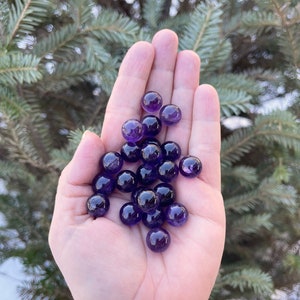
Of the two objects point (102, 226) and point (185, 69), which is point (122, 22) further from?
point (102, 226)

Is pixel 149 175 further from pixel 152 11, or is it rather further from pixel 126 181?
pixel 152 11

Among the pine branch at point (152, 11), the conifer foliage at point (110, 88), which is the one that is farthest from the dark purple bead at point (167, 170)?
the pine branch at point (152, 11)

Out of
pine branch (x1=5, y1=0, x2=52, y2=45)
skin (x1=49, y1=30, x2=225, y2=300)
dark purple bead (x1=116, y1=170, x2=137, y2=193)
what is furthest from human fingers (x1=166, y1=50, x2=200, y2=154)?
pine branch (x1=5, y1=0, x2=52, y2=45)

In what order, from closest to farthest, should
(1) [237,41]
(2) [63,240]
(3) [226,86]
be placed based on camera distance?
(2) [63,240] < (3) [226,86] < (1) [237,41]

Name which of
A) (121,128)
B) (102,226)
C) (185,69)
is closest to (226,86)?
(185,69)

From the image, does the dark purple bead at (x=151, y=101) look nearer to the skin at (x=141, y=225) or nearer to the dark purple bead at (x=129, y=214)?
the skin at (x=141, y=225)

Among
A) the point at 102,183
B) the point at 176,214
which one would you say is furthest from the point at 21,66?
the point at 176,214
